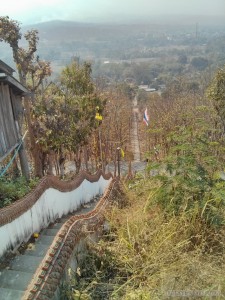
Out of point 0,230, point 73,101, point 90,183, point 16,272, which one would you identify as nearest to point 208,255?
point 16,272

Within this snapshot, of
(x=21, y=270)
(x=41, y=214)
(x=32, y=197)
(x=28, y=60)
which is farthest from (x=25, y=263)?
(x=28, y=60)

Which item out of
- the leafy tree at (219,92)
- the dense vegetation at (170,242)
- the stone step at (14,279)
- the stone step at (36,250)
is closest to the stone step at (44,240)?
the stone step at (36,250)

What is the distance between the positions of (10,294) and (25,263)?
1035 mm

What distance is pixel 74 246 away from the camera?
5.56 m

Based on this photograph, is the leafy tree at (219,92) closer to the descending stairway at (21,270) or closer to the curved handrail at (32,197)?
the curved handrail at (32,197)

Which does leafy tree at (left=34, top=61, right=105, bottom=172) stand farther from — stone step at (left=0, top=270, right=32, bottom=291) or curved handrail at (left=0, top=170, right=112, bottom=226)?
A: stone step at (left=0, top=270, right=32, bottom=291)

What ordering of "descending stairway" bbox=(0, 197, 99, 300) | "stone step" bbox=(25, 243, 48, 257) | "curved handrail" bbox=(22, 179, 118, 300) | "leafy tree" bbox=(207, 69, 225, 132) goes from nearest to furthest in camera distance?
"curved handrail" bbox=(22, 179, 118, 300) → "descending stairway" bbox=(0, 197, 99, 300) → "stone step" bbox=(25, 243, 48, 257) → "leafy tree" bbox=(207, 69, 225, 132)

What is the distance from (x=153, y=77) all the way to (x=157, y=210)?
98974 millimetres

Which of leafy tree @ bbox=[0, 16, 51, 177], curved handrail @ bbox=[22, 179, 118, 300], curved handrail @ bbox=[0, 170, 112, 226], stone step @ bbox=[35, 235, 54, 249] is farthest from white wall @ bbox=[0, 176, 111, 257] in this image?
leafy tree @ bbox=[0, 16, 51, 177]

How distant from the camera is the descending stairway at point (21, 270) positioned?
4592 mm

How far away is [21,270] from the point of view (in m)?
5.37

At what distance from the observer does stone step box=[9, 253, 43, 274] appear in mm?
5396

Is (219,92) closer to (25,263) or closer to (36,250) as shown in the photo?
(36,250)

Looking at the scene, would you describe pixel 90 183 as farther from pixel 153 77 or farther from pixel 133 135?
pixel 153 77
